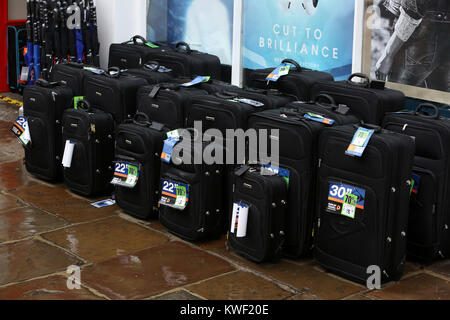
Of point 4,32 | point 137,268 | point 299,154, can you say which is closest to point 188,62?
point 299,154

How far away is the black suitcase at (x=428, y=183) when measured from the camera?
14.6 ft

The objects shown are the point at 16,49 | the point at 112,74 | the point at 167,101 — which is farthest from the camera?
the point at 16,49

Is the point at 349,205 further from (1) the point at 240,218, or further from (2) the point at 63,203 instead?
(2) the point at 63,203

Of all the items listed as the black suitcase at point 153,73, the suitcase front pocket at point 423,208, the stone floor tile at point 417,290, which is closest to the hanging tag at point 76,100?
the black suitcase at point 153,73

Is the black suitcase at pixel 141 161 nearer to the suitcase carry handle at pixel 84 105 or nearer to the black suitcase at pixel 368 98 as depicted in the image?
the suitcase carry handle at pixel 84 105

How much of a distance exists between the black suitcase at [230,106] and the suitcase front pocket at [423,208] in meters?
1.13

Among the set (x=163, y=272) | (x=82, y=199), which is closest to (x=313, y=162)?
(x=163, y=272)

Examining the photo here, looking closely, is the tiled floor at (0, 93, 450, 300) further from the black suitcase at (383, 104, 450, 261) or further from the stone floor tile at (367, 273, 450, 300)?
the black suitcase at (383, 104, 450, 261)

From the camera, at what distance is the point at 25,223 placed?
17.6 feet

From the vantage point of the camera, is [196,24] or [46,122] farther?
[196,24]

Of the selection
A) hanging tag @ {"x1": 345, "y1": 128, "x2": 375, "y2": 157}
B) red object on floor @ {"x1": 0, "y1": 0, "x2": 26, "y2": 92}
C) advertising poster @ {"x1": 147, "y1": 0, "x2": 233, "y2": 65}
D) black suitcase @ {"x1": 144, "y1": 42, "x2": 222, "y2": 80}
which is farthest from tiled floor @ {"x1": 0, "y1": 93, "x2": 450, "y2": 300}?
red object on floor @ {"x1": 0, "y1": 0, "x2": 26, "y2": 92}

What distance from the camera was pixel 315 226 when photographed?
454 centimetres

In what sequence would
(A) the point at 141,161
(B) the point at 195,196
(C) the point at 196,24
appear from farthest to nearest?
(C) the point at 196,24
(A) the point at 141,161
(B) the point at 195,196

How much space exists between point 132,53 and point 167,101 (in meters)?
1.59
